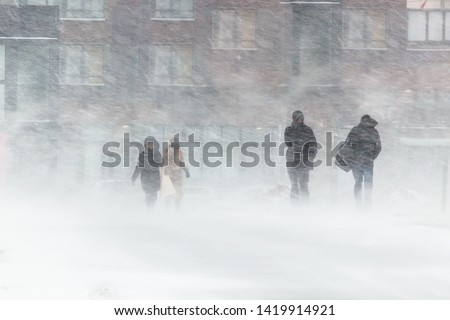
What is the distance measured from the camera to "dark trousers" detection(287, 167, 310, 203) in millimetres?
16955

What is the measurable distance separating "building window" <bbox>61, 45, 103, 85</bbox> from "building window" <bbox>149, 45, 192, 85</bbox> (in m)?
2.19

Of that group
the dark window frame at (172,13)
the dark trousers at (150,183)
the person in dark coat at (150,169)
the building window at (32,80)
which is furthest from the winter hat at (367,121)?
the building window at (32,80)

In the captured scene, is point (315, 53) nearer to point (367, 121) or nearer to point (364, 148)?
point (364, 148)

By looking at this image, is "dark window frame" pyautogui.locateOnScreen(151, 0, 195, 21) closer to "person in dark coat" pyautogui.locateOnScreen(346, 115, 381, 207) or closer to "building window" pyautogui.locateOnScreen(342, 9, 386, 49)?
"building window" pyautogui.locateOnScreen(342, 9, 386, 49)

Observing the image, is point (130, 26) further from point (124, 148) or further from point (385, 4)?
point (385, 4)

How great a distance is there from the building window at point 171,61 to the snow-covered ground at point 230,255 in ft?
65.3

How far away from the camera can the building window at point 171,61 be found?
39500mm

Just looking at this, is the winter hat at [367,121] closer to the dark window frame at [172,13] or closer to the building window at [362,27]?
the building window at [362,27]

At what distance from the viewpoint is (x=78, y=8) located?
39.5m

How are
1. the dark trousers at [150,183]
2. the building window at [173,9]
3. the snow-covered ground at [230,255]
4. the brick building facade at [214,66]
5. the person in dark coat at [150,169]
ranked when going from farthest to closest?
the building window at [173,9] < the brick building facade at [214,66] < the dark trousers at [150,183] < the person in dark coat at [150,169] < the snow-covered ground at [230,255]

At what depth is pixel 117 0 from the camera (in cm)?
3962

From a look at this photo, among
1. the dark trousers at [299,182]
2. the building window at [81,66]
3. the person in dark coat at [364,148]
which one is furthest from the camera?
the building window at [81,66]

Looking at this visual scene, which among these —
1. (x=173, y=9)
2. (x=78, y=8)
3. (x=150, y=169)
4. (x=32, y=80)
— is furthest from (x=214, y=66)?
(x=150, y=169)

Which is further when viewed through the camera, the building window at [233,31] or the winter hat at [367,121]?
the building window at [233,31]
